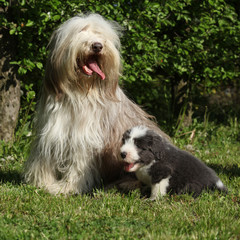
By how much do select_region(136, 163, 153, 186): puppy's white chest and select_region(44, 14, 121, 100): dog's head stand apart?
0.92 metres

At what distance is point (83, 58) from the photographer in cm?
405

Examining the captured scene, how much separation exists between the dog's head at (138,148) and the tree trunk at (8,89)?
2.81m

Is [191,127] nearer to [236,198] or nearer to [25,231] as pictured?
[236,198]

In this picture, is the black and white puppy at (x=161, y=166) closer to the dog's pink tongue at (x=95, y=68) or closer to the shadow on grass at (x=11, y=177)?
the dog's pink tongue at (x=95, y=68)

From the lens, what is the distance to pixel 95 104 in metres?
4.26

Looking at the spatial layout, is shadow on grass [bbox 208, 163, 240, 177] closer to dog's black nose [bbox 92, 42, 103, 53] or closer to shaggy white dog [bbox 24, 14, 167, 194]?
shaggy white dog [bbox 24, 14, 167, 194]

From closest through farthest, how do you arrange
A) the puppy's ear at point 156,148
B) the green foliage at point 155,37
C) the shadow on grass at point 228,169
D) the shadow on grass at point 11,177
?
1. the puppy's ear at point 156,148
2. the shadow on grass at point 11,177
3. the shadow on grass at point 228,169
4. the green foliage at point 155,37

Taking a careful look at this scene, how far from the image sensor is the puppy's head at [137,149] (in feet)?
12.6

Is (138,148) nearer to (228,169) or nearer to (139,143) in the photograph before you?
(139,143)

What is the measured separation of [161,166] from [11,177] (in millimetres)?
2163

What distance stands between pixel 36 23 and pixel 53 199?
107 inches

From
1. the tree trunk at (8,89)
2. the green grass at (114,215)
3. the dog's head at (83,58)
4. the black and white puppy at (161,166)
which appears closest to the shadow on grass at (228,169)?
the green grass at (114,215)

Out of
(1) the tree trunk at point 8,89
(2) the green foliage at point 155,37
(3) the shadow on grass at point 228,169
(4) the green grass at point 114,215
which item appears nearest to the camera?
(4) the green grass at point 114,215

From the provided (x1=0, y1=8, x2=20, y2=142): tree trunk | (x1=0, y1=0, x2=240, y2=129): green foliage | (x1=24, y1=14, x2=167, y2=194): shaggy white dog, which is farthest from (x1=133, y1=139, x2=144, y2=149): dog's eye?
(x1=0, y1=8, x2=20, y2=142): tree trunk
